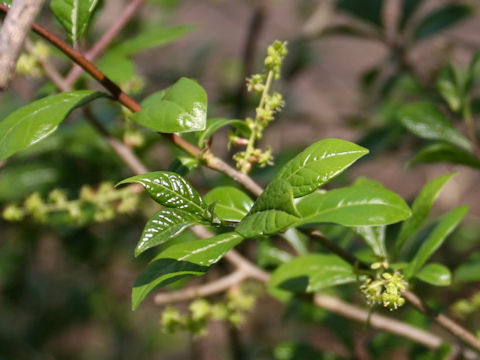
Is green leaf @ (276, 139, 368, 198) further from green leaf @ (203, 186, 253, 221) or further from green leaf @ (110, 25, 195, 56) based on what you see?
green leaf @ (110, 25, 195, 56)

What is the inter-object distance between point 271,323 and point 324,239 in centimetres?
241

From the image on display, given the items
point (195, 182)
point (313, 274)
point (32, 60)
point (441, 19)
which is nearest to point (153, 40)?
point (32, 60)

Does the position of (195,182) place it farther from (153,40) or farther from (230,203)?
(230,203)

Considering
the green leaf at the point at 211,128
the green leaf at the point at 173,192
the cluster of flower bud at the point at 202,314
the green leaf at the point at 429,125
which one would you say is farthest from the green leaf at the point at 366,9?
the green leaf at the point at 173,192

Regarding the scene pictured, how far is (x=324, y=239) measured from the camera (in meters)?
0.71

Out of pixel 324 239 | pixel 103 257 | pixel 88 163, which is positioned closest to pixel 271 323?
pixel 103 257

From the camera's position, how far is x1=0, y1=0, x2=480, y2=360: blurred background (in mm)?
1365

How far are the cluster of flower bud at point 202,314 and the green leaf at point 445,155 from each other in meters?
0.45

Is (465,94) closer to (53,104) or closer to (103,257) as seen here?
(53,104)

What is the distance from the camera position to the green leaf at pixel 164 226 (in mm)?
588

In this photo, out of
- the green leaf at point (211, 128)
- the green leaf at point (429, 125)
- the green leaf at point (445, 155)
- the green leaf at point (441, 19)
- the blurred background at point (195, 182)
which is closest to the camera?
the green leaf at point (211, 128)

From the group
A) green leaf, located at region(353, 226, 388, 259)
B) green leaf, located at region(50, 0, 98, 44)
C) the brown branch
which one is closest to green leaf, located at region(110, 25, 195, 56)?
the brown branch

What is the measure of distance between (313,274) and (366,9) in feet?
3.36

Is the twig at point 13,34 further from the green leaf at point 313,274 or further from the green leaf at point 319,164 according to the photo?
the green leaf at point 313,274
